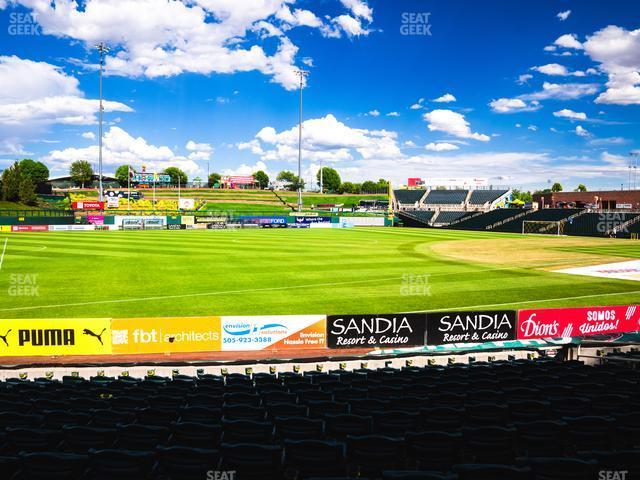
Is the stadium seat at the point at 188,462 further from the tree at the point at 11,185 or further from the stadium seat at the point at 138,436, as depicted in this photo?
the tree at the point at 11,185

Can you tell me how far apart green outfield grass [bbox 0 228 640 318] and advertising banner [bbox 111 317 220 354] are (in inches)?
252

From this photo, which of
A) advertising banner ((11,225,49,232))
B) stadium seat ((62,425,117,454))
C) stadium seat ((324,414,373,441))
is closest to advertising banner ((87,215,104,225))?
advertising banner ((11,225,49,232))

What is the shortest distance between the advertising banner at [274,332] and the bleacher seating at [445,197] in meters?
124

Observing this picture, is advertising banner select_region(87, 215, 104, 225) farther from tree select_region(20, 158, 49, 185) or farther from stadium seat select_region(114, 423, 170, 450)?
tree select_region(20, 158, 49, 185)

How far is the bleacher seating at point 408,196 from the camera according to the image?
141450 mm

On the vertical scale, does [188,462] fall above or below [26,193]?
below

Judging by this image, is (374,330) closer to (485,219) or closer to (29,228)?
(29,228)

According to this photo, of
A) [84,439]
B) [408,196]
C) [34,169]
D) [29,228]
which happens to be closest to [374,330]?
[84,439]

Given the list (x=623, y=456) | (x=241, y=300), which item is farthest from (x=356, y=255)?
(x=623, y=456)

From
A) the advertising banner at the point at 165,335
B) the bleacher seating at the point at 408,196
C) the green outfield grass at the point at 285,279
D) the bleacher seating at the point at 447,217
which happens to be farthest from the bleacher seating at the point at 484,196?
the advertising banner at the point at 165,335

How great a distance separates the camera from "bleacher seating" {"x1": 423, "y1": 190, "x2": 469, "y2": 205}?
13588 centimetres

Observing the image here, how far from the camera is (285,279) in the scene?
33125mm

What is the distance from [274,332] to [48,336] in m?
8.03

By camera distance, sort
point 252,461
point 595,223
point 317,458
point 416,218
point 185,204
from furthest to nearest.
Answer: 1. point 185,204
2. point 416,218
3. point 595,223
4. point 317,458
5. point 252,461
